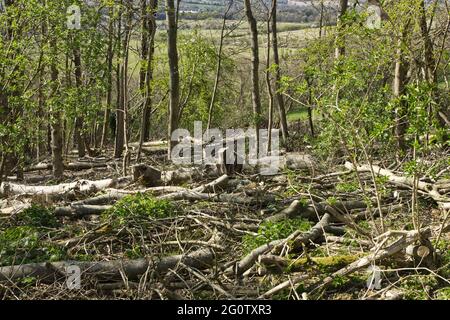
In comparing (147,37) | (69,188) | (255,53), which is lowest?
(69,188)

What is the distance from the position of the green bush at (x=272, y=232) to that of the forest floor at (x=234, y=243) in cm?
2

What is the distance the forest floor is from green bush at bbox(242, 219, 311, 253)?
0.6 inches

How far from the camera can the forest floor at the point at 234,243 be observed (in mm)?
5164

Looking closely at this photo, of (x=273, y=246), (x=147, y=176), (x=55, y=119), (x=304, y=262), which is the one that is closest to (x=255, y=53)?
(x=55, y=119)

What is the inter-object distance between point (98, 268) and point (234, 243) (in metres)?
1.75

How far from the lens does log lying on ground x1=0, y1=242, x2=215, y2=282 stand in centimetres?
539

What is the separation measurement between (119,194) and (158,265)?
3323 mm

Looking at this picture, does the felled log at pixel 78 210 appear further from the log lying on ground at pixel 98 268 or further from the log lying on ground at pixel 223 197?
the log lying on ground at pixel 98 268

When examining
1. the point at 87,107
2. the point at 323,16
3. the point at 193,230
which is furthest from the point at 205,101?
the point at 193,230

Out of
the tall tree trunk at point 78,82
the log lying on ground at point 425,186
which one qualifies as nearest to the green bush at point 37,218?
the log lying on ground at point 425,186

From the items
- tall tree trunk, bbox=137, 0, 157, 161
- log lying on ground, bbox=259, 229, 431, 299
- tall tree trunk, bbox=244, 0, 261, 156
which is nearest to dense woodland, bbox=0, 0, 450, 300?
log lying on ground, bbox=259, 229, 431, 299

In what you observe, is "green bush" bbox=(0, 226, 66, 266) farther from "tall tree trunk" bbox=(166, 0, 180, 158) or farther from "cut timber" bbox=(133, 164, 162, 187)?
"tall tree trunk" bbox=(166, 0, 180, 158)

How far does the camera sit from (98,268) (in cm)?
550

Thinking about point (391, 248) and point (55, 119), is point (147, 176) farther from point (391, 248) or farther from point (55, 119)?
point (391, 248)
